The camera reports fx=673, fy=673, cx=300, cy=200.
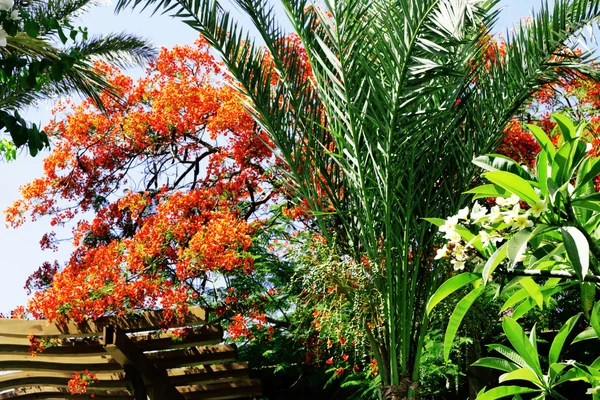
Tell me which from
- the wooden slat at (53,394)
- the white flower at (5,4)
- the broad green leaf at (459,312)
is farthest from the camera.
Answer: the wooden slat at (53,394)

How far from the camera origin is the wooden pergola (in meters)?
7.00

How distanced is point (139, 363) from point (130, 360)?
0.23 m

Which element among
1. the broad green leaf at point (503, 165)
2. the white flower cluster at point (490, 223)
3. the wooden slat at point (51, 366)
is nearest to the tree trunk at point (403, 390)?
the white flower cluster at point (490, 223)

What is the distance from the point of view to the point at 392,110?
200 inches

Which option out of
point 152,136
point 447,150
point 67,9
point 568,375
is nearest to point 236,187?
point 152,136

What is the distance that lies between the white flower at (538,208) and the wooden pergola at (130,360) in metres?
4.61

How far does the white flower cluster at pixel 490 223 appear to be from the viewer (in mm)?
2541

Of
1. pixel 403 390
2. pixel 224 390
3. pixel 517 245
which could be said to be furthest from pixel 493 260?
pixel 224 390

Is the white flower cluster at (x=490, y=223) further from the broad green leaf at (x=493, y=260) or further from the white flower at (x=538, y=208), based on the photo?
the broad green leaf at (x=493, y=260)

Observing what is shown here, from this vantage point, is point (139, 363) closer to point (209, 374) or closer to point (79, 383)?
point (79, 383)

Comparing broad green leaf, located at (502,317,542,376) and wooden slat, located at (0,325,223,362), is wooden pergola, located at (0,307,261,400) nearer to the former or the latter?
wooden slat, located at (0,325,223,362)

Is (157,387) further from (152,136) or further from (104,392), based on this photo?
(152,136)

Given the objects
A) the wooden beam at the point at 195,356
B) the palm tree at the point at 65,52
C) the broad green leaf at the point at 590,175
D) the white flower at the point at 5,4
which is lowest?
the broad green leaf at the point at 590,175

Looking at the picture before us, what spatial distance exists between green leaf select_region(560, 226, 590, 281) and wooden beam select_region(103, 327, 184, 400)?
5510mm
